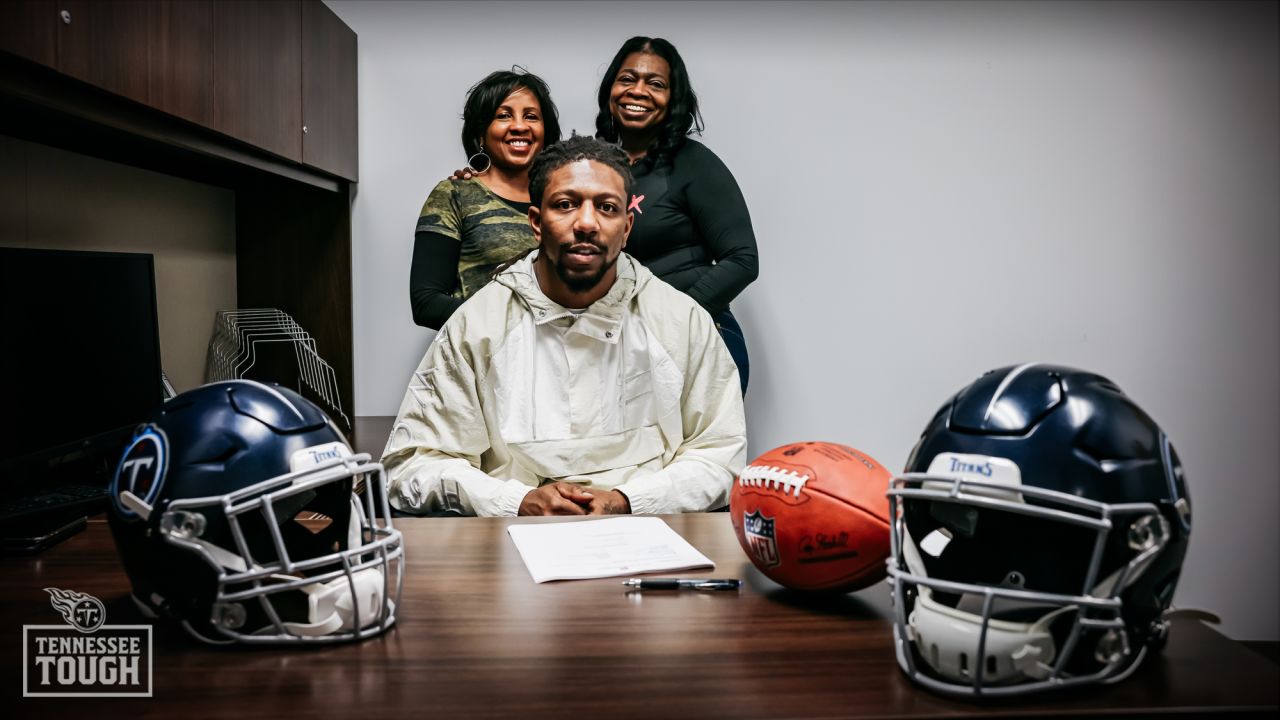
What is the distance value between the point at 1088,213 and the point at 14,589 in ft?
11.7

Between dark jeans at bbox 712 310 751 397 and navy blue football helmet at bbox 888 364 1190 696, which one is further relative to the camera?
dark jeans at bbox 712 310 751 397

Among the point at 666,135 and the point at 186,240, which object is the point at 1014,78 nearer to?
the point at 666,135

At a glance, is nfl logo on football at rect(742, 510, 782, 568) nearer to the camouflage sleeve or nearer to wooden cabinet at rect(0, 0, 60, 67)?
wooden cabinet at rect(0, 0, 60, 67)

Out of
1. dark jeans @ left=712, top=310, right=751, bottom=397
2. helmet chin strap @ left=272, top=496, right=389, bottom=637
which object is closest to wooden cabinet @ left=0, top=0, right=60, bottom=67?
helmet chin strap @ left=272, top=496, right=389, bottom=637

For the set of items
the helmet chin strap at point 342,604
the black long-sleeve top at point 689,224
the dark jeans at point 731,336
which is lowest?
the helmet chin strap at point 342,604

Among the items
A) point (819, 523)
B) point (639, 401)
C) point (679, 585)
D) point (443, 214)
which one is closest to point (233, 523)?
point (679, 585)

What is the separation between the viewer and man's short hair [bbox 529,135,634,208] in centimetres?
198

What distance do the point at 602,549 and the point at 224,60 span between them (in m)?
1.75

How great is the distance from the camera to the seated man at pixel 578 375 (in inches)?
72.8

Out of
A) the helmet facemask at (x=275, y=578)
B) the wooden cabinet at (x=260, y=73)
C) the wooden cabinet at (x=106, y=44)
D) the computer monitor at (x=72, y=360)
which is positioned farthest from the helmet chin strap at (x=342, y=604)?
the wooden cabinet at (x=260, y=73)

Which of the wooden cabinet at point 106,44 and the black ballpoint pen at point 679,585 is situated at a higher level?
the wooden cabinet at point 106,44

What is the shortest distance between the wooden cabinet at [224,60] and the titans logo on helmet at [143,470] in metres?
0.88

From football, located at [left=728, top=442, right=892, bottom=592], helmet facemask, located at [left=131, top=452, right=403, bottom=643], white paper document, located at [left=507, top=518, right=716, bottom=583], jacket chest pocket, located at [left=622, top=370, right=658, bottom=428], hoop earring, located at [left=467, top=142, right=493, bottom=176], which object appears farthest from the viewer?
hoop earring, located at [left=467, top=142, right=493, bottom=176]

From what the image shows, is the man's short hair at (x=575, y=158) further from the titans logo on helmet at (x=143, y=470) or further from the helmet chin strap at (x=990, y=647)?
the helmet chin strap at (x=990, y=647)
